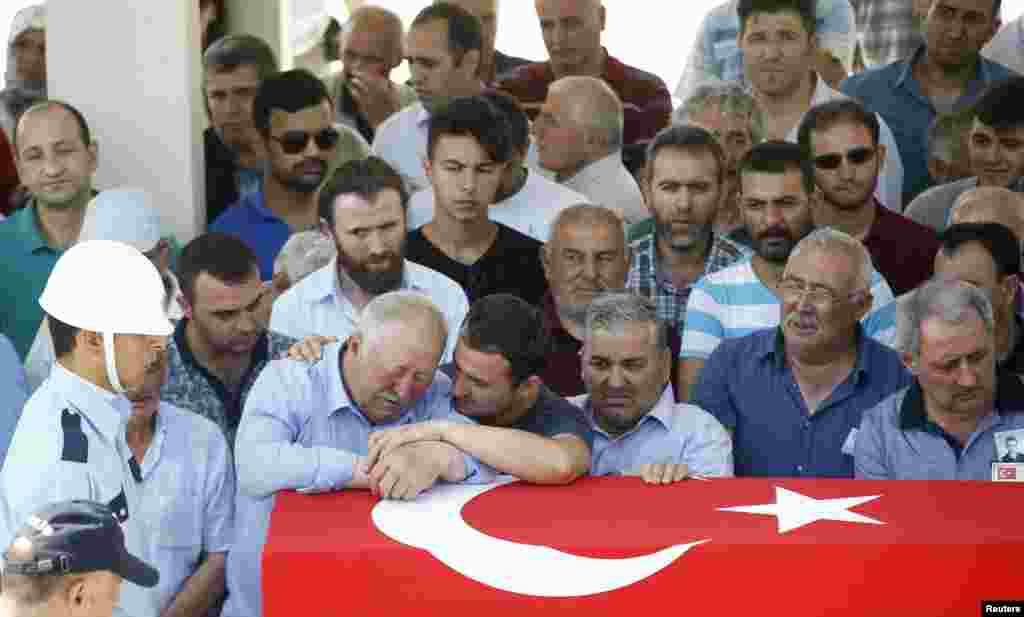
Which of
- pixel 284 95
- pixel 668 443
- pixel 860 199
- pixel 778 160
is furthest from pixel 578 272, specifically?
pixel 284 95

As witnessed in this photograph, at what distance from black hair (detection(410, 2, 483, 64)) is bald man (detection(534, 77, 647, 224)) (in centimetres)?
43

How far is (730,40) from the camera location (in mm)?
9805

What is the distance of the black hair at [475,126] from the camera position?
7.80 meters

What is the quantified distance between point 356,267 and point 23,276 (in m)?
1.55

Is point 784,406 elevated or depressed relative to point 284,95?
depressed

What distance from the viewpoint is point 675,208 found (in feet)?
25.1

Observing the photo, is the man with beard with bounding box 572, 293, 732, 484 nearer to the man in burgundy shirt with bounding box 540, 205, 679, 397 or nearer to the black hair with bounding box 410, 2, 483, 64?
the man in burgundy shirt with bounding box 540, 205, 679, 397

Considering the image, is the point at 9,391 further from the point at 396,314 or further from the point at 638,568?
the point at 638,568

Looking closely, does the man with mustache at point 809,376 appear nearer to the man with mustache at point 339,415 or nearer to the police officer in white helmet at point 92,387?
the man with mustache at point 339,415

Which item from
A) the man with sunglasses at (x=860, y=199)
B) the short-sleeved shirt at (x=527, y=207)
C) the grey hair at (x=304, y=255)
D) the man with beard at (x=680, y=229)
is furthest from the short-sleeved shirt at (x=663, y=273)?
the grey hair at (x=304, y=255)

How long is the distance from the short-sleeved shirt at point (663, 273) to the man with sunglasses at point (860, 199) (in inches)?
18.7

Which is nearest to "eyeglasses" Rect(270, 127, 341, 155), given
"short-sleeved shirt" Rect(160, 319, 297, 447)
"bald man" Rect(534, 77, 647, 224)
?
"bald man" Rect(534, 77, 647, 224)

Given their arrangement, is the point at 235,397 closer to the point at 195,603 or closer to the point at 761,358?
the point at 195,603

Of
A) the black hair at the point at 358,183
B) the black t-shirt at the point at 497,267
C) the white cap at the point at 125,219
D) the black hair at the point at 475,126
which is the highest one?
the black hair at the point at 475,126
